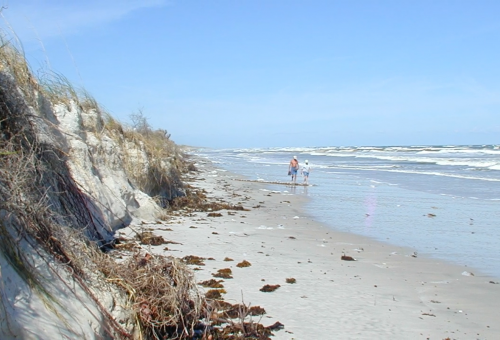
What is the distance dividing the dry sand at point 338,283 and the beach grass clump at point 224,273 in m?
0.09

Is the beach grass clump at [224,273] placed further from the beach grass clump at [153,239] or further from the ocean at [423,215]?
the ocean at [423,215]

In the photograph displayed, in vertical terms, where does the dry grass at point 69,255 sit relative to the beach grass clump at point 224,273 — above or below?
above

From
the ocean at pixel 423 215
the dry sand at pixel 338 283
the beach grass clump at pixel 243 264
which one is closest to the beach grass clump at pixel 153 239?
the dry sand at pixel 338 283

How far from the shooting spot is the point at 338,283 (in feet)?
21.4

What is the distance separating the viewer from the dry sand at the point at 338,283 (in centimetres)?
503

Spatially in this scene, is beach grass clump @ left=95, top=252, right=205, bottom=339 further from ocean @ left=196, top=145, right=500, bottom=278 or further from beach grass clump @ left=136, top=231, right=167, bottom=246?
ocean @ left=196, top=145, right=500, bottom=278

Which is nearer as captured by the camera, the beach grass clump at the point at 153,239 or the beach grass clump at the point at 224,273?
the beach grass clump at the point at 224,273

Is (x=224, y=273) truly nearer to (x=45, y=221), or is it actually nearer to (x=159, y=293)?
(x=159, y=293)

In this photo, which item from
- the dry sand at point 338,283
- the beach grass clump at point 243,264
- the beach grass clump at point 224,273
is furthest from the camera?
the beach grass clump at point 243,264

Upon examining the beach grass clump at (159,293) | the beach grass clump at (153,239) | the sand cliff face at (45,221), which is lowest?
the beach grass clump at (153,239)

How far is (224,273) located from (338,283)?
58.3 inches

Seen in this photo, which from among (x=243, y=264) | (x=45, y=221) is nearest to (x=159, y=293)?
(x=45, y=221)

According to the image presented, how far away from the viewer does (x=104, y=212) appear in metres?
7.31

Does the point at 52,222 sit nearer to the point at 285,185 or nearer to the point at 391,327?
the point at 391,327
